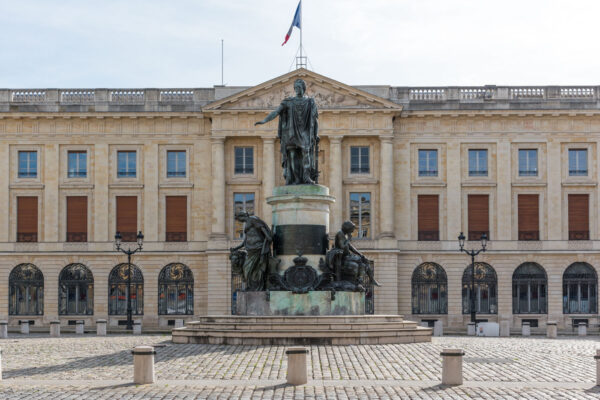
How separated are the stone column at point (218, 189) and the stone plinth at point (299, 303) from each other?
3436 cm

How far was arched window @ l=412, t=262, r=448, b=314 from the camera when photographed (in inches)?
2525

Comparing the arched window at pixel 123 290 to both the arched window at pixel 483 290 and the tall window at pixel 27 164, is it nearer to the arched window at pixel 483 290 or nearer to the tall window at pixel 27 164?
the tall window at pixel 27 164

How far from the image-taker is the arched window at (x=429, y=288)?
64125 millimetres

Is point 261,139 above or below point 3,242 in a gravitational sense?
above

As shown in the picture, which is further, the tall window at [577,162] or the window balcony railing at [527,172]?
the window balcony railing at [527,172]

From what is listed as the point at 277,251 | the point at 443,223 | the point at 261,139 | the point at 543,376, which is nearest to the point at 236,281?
the point at 261,139

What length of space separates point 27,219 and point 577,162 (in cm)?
3435

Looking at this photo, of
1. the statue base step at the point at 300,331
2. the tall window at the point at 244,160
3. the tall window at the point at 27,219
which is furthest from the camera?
the tall window at the point at 244,160

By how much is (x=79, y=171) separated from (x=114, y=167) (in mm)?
2219

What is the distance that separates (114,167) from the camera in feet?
215

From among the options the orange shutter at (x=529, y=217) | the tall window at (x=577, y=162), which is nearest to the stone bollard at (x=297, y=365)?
the orange shutter at (x=529, y=217)

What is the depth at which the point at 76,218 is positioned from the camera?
6512 centimetres

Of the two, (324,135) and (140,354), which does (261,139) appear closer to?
(324,135)

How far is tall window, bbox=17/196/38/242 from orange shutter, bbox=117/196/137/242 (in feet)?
16.9
